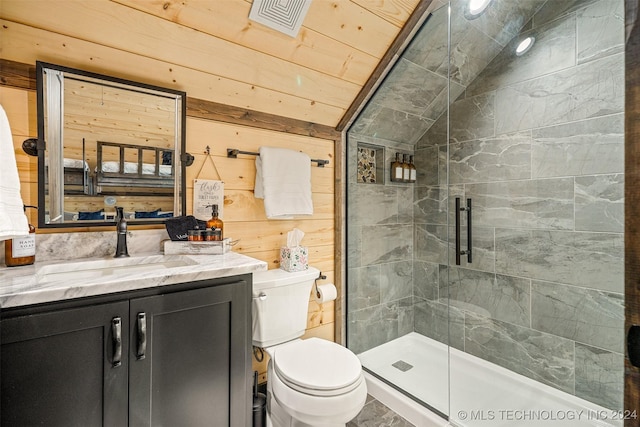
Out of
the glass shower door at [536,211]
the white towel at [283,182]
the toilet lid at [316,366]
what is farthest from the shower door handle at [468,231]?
the toilet lid at [316,366]

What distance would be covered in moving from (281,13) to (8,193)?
1249 mm

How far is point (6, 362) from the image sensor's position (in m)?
0.82

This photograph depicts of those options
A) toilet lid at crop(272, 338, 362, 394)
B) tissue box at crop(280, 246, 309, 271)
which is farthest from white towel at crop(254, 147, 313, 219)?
toilet lid at crop(272, 338, 362, 394)

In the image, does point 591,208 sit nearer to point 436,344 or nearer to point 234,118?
point 436,344

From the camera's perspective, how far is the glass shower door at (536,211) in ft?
5.13

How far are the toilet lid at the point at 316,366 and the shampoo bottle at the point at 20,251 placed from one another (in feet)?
3.43

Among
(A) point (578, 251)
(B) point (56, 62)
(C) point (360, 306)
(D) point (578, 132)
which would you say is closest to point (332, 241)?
(C) point (360, 306)

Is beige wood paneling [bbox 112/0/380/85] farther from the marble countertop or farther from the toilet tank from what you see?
the toilet tank

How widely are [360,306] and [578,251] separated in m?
1.36

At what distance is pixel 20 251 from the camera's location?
3.64 feet

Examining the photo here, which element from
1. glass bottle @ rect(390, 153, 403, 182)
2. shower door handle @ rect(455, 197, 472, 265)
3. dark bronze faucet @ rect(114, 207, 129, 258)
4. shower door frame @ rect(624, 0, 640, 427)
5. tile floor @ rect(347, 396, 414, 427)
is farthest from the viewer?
glass bottle @ rect(390, 153, 403, 182)

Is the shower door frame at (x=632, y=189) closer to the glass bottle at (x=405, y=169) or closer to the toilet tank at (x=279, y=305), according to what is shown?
the toilet tank at (x=279, y=305)

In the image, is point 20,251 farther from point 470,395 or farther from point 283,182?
point 470,395

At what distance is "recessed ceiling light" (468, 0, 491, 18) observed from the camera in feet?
5.90
